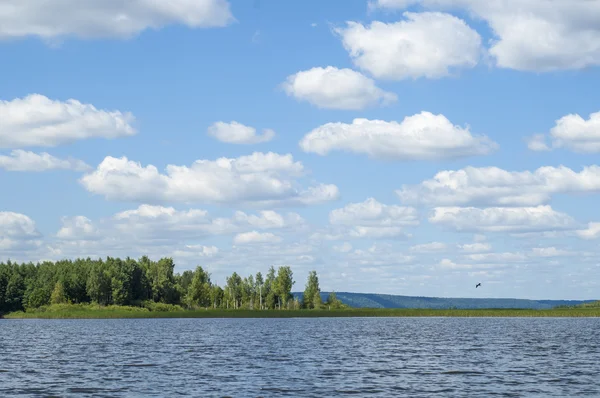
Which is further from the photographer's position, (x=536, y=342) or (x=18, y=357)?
(x=536, y=342)

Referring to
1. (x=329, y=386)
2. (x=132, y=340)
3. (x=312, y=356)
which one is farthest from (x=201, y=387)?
(x=132, y=340)

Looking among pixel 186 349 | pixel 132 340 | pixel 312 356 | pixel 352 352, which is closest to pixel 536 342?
pixel 352 352

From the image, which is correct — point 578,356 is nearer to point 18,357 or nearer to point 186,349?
point 186,349

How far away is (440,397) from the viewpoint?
44.3 m

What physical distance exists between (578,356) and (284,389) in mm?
40415

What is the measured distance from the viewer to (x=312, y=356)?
74.0 metres

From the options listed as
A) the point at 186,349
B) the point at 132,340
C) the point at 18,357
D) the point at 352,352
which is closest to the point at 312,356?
the point at 352,352

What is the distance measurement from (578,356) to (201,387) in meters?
43.9

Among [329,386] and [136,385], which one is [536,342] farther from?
[136,385]

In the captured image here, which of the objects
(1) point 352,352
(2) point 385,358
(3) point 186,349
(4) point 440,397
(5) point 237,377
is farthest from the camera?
(3) point 186,349

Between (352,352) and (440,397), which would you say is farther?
(352,352)

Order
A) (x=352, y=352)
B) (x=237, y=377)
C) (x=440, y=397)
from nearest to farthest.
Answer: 1. (x=440, y=397)
2. (x=237, y=377)
3. (x=352, y=352)

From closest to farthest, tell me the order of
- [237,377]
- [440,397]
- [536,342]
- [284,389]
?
[440,397] → [284,389] → [237,377] → [536,342]

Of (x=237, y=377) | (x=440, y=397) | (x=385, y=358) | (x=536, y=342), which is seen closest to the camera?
(x=440, y=397)
